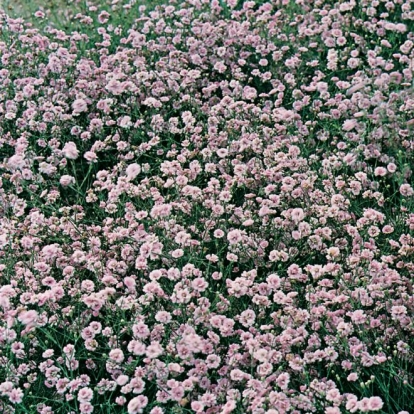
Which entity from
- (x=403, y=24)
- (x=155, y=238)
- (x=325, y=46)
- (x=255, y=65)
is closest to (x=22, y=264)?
(x=155, y=238)

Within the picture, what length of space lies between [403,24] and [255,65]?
98 centimetres

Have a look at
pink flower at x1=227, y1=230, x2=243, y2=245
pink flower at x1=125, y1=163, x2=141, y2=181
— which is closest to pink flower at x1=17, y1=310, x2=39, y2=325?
pink flower at x1=227, y1=230, x2=243, y2=245

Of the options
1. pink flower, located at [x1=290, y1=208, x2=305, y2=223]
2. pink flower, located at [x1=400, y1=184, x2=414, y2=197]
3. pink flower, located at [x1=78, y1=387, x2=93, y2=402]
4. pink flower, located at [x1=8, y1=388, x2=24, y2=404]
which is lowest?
pink flower, located at [x1=8, y1=388, x2=24, y2=404]

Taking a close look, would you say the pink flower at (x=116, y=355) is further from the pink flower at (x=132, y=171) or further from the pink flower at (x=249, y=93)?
the pink flower at (x=249, y=93)

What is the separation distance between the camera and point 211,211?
380 centimetres

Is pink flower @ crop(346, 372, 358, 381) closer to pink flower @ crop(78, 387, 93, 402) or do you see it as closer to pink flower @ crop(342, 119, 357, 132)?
pink flower @ crop(78, 387, 93, 402)

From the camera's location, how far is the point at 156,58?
506cm

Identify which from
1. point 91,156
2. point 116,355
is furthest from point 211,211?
point 116,355

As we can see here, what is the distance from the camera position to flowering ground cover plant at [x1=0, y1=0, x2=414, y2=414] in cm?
302

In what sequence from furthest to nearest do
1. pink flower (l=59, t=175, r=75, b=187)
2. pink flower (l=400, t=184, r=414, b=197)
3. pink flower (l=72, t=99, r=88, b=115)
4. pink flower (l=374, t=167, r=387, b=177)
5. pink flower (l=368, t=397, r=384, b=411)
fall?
pink flower (l=72, t=99, r=88, b=115), pink flower (l=59, t=175, r=75, b=187), pink flower (l=374, t=167, r=387, b=177), pink flower (l=400, t=184, r=414, b=197), pink flower (l=368, t=397, r=384, b=411)

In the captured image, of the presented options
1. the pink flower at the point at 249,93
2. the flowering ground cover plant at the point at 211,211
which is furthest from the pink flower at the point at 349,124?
the pink flower at the point at 249,93

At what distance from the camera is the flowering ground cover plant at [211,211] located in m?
3.02

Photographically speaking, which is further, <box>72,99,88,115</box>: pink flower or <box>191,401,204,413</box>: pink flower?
<box>72,99,88,115</box>: pink flower

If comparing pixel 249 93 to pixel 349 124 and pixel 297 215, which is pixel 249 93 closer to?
pixel 349 124
